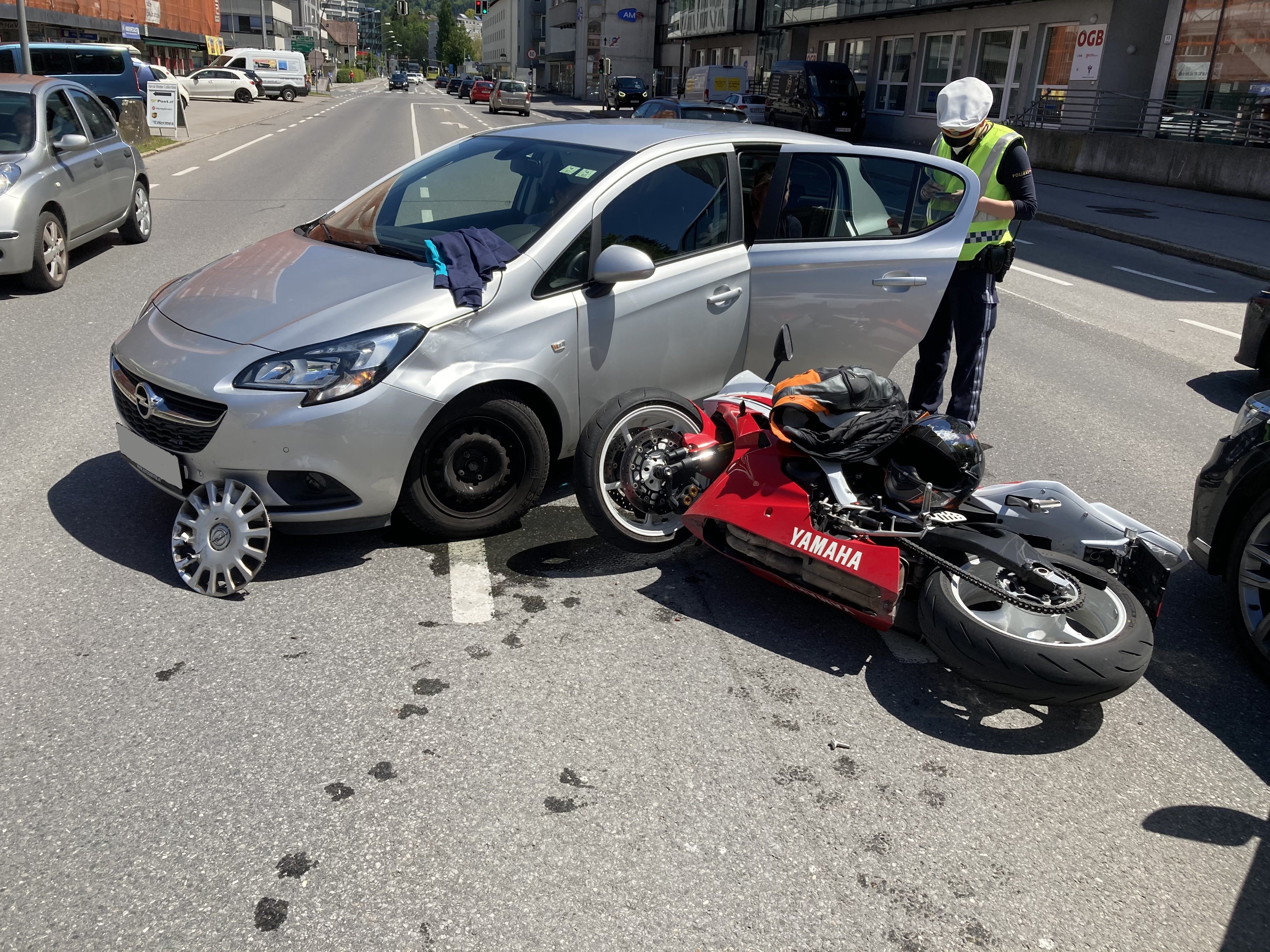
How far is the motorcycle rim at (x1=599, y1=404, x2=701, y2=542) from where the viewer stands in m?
4.27

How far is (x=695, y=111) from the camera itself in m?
19.3

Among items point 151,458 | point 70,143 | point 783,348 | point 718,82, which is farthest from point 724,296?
point 718,82

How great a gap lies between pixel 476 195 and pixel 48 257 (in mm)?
5656

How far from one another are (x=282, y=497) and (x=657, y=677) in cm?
155

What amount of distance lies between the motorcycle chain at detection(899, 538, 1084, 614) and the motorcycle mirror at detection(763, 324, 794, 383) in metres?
1.71

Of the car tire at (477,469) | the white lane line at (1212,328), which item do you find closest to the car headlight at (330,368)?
the car tire at (477,469)

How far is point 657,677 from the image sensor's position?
355cm

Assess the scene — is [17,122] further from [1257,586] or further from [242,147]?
[242,147]

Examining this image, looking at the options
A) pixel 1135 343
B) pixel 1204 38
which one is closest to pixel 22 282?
pixel 1135 343

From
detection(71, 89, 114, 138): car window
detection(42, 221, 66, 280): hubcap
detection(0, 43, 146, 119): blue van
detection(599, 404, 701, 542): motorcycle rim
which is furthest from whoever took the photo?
detection(0, 43, 146, 119): blue van

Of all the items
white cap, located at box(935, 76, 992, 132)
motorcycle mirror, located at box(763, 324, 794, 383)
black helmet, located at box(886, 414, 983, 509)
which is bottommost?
black helmet, located at box(886, 414, 983, 509)

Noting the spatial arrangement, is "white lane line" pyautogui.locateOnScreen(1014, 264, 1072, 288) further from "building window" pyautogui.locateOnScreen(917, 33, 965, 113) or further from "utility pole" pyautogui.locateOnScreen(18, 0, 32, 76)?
"building window" pyautogui.locateOnScreen(917, 33, 965, 113)

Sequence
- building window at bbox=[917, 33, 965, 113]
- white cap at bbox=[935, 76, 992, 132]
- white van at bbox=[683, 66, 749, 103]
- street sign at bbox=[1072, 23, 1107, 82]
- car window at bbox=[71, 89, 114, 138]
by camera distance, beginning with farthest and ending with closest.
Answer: white van at bbox=[683, 66, 749, 103], building window at bbox=[917, 33, 965, 113], street sign at bbox=[1072, 23, 1107, 82], car window at bbox=[71, 89, 114, 138], white cap at bbox=[935, 76, 992, 132]

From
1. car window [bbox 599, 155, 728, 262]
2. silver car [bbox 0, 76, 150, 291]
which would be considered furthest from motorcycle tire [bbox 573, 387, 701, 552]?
silver car [bbox 0, 76, 150, 291]
